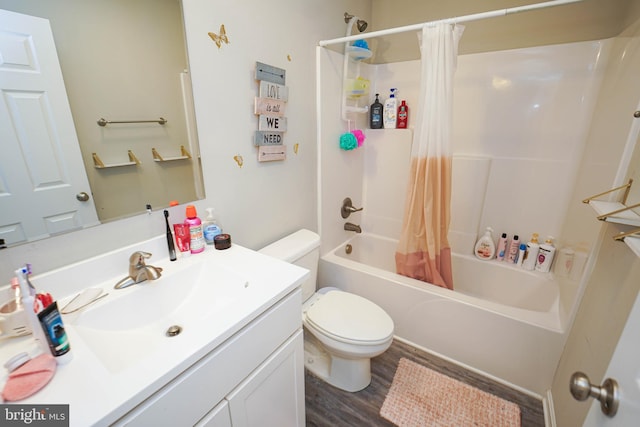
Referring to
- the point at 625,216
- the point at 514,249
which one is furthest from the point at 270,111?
the point at 514,249

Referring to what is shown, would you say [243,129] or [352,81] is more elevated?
[352,81]

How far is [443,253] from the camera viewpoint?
168 centimetres

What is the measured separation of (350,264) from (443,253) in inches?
23.3

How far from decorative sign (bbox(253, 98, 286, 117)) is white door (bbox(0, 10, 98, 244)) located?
0.66m

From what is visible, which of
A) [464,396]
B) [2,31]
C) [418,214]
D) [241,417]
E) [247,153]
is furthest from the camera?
[418,214]

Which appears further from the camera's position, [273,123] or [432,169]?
[432,169]

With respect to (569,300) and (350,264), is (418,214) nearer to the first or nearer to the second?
(350,264)

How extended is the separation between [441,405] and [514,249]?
114cm

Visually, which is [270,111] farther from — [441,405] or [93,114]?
[441,405]

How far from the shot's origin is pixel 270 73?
128cm

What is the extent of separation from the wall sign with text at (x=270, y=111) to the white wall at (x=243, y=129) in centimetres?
3

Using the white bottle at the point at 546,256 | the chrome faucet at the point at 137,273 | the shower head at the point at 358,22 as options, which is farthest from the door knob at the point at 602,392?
the shower head at the point at 358,22

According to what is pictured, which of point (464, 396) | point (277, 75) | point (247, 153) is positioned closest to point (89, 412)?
point (247, 153)

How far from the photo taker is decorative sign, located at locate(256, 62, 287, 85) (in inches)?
48.5
